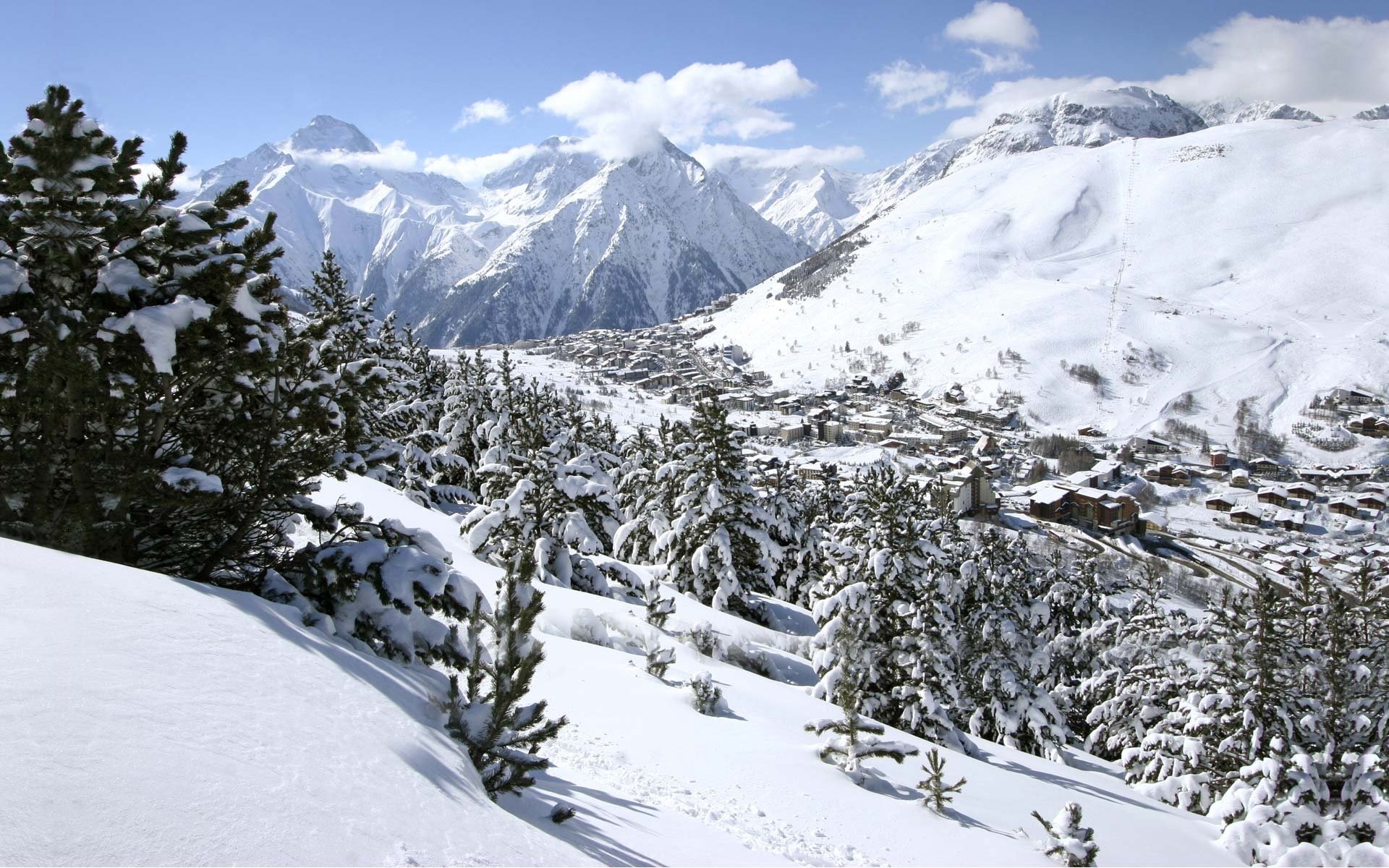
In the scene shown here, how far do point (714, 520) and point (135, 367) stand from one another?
593 inches

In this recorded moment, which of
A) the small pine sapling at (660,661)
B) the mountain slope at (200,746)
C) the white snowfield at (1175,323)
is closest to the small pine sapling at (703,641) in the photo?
the small pine sapling at (660,661)

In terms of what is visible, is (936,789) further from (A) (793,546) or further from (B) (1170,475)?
(B) (1170,475)

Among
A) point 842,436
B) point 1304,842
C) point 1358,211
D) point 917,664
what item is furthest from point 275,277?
point 1358,211

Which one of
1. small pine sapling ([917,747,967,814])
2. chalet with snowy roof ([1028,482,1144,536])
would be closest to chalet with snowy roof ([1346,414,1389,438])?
chalet with snowy roof ([1028,482,1144,536])

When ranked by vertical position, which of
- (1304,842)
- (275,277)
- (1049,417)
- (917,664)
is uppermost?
(1049,417)

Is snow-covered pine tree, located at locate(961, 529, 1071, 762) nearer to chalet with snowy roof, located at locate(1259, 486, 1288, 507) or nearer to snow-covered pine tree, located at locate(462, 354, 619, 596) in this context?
snow-covered pine tree, located at locate(462, 354, 619, 596)

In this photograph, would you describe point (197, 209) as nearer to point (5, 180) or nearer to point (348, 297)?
point (5, 180)

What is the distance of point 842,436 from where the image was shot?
126 metres

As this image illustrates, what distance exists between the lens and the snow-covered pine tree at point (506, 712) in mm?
5109

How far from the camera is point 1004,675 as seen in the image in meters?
16.8

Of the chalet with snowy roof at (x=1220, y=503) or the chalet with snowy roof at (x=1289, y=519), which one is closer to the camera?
the chalet with snowy roof at (x=1289, y=519)

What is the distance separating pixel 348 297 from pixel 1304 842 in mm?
29991

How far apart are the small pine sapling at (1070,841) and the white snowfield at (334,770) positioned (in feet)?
0.79

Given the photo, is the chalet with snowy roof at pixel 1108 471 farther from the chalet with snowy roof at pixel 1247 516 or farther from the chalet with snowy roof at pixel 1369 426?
the chalet with snowy roof at pixel 1369 426
